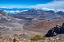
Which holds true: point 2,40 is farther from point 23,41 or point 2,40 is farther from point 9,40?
point 23,41

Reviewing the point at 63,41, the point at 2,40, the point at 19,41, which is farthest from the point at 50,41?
the point at 2,40

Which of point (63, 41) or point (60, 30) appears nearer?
point (63, 41)

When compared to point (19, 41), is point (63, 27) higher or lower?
lower

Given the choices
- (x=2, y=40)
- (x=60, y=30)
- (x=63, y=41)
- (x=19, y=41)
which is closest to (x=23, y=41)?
(x=19, y=41)

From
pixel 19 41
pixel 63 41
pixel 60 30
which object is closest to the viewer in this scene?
pixel 19 41

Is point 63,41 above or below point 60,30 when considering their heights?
above

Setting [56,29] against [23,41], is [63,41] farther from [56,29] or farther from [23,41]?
[56,29]

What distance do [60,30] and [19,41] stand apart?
2528 inches

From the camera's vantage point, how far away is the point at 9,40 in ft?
90.4

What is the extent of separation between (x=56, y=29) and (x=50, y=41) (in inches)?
2572

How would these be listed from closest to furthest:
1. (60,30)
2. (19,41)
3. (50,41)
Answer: (19,41)
(50,41)
(60,30)

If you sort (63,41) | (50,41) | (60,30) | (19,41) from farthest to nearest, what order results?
(60,30) → (63,41) → (50,41) → (19,41)

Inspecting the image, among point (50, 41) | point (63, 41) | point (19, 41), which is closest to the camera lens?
point (19, 41)

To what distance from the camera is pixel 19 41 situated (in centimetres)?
2684
